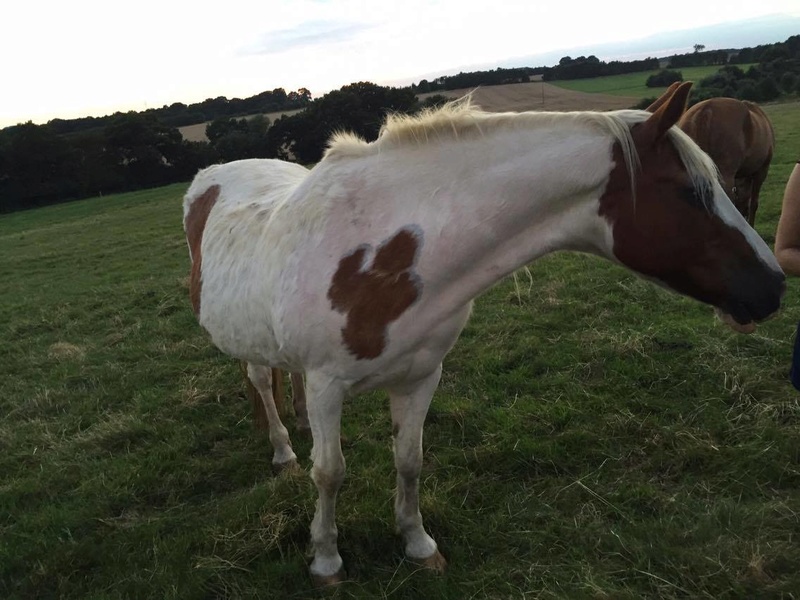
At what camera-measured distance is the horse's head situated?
196cm

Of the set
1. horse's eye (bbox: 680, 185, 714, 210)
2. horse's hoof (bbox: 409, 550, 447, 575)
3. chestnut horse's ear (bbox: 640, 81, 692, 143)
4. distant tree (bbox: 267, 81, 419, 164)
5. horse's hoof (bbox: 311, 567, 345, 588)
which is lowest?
horse's hoof (bbox: 409, 550, 447, 575)

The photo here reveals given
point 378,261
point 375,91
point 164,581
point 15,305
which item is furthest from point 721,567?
point 375,91

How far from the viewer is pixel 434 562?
2834 millimetres

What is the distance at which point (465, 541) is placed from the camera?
9.80 ft

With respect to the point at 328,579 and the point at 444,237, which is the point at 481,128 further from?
the point at 328,579

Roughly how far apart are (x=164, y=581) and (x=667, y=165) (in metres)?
2.96

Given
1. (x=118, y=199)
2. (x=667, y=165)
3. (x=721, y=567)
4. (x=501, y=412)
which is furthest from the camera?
(x=118, y=199)

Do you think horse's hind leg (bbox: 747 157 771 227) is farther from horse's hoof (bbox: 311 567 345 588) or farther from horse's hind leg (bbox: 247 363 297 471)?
horse's hoof (bbox: 311 567 345 588)

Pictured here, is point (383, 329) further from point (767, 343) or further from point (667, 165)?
point (767, 343)

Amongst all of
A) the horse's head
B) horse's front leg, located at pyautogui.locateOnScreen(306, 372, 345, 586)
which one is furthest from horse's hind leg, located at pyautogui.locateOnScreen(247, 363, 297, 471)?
the horse's head

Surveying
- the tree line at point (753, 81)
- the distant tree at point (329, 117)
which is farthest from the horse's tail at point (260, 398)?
the tree line at point (753, 81)

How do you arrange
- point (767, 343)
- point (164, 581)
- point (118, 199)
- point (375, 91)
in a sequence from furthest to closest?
point (118, 199)
point (375, 91)
point (767, 343)
point (164, 581)

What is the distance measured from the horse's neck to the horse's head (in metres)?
0.10

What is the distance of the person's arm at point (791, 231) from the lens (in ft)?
7.64
